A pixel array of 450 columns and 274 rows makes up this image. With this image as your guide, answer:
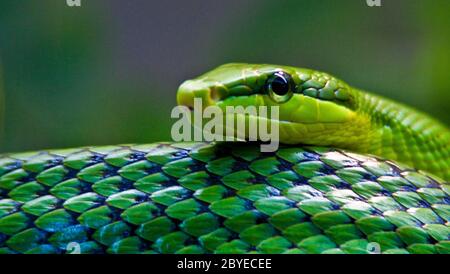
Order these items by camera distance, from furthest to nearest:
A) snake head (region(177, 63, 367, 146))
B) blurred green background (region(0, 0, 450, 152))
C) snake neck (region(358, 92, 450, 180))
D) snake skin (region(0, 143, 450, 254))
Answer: blurred green background (region(0, 0, 450, 152)) → snake neck (region(358, 92, 450, 180)) → snake head (region(177, 63, 367, 146)) → snake skin (region(0, 143, 450, 254))

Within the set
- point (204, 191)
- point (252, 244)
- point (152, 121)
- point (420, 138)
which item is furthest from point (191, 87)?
point (152, 121)

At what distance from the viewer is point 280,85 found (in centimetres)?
156

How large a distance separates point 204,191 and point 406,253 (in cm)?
47

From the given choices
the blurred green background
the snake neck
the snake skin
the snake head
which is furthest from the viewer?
the blurred green background

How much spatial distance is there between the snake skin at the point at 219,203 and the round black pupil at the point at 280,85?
15 centimetres

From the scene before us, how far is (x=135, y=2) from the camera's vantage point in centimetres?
265

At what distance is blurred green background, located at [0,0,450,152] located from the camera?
2674 millimetres

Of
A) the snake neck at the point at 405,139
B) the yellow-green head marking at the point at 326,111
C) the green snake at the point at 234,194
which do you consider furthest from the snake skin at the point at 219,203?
the snake neck at the point at 405,139

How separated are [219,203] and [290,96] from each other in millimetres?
356

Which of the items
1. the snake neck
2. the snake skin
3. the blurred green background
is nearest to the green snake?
the snake skin

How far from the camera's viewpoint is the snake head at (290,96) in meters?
1.47

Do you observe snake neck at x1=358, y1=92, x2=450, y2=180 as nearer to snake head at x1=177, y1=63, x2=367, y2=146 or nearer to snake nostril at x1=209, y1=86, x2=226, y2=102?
snake head at x1=177, y1=63, x2=367, y2=146

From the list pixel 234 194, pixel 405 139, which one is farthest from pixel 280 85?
pixel 405 139
